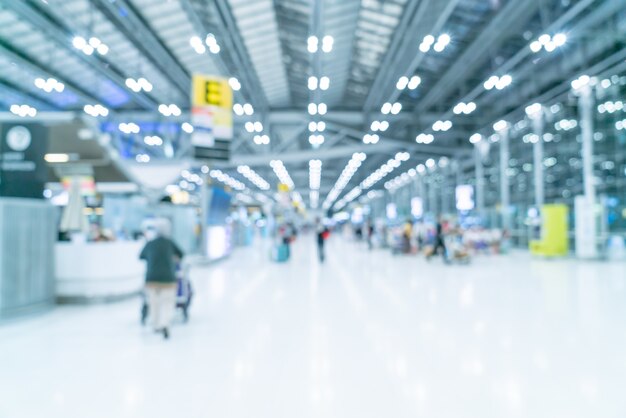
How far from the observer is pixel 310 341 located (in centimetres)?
510

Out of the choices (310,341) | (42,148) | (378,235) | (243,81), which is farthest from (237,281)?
(378,235)

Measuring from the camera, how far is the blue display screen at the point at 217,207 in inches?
656

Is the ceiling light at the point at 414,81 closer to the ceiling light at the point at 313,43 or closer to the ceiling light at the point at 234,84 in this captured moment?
the ceiling light at the point at 313,43

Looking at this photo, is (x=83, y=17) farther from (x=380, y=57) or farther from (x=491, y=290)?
(x=491, y=290)

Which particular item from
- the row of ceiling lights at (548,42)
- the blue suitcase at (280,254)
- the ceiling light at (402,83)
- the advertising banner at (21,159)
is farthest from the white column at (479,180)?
the advertising banner at (21,159)

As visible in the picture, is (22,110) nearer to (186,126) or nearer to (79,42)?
(186,126)

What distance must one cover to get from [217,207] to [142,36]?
685 centimetres

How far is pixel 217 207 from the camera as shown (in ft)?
58.0

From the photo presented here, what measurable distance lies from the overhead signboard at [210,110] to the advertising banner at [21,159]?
5747 millimetres

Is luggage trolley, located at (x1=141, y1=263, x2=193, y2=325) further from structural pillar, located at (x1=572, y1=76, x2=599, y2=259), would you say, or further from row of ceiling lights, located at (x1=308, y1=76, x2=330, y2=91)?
structural pillar, located at (x1=572, y1=76, x2=599, y2=259)

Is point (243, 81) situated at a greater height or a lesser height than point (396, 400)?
greater

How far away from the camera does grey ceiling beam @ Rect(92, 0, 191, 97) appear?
11.5 m

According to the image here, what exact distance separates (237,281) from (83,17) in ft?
27.2

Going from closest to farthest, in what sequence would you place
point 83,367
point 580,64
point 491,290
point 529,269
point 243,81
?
point 83,367, point 491,290, point 529,269, point 580,64, point 243,81
